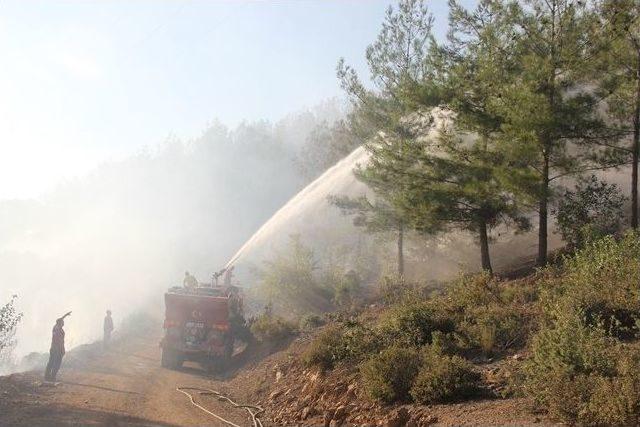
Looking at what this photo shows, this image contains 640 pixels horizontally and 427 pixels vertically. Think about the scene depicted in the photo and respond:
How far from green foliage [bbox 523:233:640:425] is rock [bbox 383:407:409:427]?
5.72 ft

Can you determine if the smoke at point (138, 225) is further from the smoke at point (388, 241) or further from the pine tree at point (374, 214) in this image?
the pine tree at point (374, 214)

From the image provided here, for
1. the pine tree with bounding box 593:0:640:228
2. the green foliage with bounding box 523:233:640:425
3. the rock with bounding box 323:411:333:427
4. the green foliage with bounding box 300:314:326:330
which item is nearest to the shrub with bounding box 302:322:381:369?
the rock with bounding box 323:411:333:427

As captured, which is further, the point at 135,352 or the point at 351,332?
the point at 135,352

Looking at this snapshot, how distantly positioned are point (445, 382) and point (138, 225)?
77.4 m

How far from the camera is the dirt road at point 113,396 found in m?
10.2

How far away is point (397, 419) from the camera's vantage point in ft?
A: 25.7

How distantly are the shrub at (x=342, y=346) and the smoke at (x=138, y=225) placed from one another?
27804 millimetres

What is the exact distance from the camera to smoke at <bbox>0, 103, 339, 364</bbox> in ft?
162

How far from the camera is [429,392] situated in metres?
8.15

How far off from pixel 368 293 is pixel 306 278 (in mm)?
3199

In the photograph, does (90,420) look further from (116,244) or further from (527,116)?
(116,244)

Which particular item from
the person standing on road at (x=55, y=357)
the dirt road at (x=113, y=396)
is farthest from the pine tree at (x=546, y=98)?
the person standing on road at (x=55, y=357)

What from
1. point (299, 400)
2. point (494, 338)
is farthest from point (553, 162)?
point (299, 400)

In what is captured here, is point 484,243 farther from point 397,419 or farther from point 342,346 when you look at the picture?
point 397,419
